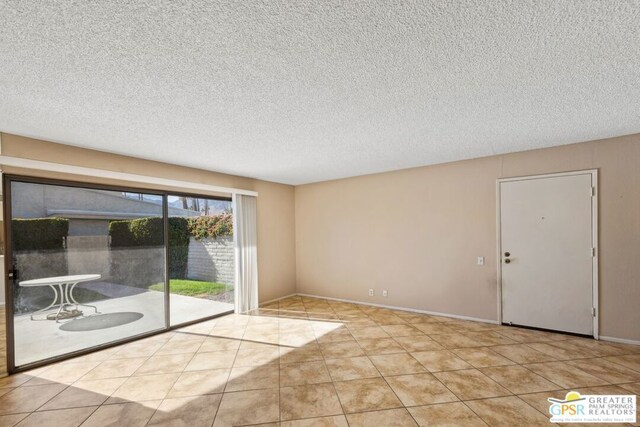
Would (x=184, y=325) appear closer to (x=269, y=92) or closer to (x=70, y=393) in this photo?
(x=70, y=393)

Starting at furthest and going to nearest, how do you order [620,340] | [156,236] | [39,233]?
[156,236] < [620,340] < [39,233]

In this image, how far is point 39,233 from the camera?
302cm

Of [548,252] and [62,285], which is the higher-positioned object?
[548,252]

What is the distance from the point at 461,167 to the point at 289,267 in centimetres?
377

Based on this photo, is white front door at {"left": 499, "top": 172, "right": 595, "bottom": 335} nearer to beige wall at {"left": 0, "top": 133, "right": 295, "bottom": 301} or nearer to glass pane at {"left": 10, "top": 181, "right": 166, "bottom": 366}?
beige wall at {"left": 0, "top": 133, "right": 295, "bottom": 301}

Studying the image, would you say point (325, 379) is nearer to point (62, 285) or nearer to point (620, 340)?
point (62, 285)

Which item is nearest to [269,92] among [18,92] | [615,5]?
[18,92]

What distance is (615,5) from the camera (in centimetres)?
130

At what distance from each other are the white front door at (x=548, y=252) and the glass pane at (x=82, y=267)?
16.1 ft

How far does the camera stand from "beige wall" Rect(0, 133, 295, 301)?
9.68ft

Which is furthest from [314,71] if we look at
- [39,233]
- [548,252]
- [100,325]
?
[100,325]

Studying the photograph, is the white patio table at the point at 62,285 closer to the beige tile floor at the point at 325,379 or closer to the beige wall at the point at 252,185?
the beige tile floor at the point at 325,379

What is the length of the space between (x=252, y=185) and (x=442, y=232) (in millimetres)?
3420

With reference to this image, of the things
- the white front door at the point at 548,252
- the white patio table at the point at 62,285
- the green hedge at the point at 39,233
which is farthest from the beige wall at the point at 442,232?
the green hedge at the point at 39,233
